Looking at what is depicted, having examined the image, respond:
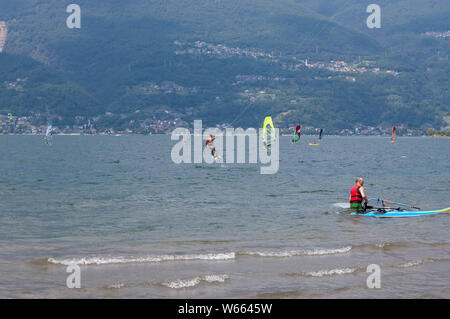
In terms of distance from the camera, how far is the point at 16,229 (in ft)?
77.5

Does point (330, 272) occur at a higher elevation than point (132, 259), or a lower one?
lower

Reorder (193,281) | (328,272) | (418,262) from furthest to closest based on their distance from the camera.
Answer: (418,262)
(328,272)
(193,281)

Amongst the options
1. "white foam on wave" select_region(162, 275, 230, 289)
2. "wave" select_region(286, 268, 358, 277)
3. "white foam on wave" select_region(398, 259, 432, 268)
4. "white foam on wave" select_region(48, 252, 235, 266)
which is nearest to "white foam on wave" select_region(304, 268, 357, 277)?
"wave" select_region(286, 268, 358, 277)

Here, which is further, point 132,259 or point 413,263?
point 132,259

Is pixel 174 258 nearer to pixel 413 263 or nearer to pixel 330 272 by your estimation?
pixel 330 272

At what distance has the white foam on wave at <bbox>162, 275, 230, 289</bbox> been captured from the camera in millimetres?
15414

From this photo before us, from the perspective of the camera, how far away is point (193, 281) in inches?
619

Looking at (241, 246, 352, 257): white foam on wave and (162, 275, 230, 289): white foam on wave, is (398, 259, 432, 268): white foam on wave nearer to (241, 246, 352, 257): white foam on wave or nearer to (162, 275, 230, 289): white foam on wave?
(241, 246, 352, 257): white foam on wave

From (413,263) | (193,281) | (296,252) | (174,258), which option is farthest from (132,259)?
(413,263)

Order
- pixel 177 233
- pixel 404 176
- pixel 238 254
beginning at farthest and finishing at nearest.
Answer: pixel 404 176 < pixel 177 233 < pixel 238 254
